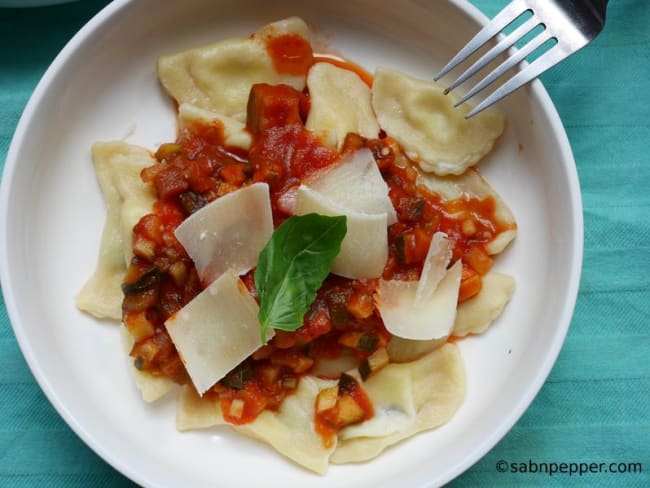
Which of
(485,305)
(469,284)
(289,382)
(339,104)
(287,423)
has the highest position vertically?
(339,104)

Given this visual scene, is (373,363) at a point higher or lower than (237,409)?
higher

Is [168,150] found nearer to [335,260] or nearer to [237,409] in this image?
[335,260]

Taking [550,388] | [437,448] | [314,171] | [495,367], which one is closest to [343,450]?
[437,448]

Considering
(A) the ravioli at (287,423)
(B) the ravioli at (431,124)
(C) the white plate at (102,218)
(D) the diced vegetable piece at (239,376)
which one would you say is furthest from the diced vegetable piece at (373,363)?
(B) the ravioli at (431,124)

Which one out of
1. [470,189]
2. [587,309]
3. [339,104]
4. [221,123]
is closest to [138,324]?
[221,123]

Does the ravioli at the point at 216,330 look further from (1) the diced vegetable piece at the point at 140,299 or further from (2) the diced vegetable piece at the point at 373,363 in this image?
(2) the diced vegetable piece at the point at 373,363
